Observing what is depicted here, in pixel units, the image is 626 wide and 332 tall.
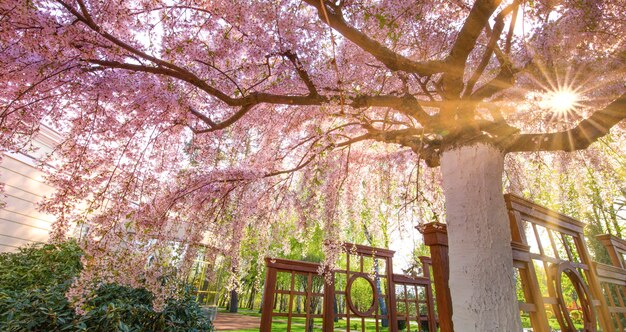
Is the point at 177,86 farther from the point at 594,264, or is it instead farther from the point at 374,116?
the point at 594,264

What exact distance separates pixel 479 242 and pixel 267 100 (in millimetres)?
2237

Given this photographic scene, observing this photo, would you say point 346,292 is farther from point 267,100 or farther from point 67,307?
point 67,307

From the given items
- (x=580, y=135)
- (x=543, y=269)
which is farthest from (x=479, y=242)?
(x=580, y=135)

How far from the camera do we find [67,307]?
3.43m

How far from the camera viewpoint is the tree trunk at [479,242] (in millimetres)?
2201

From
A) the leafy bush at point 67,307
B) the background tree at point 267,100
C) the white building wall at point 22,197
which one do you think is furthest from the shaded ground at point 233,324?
the background tree at point 267,100

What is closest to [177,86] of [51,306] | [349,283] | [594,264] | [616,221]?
[51,306]

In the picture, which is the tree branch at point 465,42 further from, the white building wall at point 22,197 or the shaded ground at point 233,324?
the shaded ground at point 233,324

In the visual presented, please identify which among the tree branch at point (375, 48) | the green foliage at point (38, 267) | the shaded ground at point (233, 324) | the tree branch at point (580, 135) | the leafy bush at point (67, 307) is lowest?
the shaded ground at point (233, 324)

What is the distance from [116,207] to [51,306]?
155 cm

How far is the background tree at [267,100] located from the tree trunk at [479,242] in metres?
0.01

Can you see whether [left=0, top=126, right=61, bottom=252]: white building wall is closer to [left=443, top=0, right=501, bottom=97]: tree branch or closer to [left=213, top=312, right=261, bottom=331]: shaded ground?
[left=213, top=312, right=261, bottom=331]: shaded ground

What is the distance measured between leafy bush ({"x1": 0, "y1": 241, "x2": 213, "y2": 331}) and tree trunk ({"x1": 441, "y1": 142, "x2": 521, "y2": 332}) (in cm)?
352

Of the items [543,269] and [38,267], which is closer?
[543,269]
